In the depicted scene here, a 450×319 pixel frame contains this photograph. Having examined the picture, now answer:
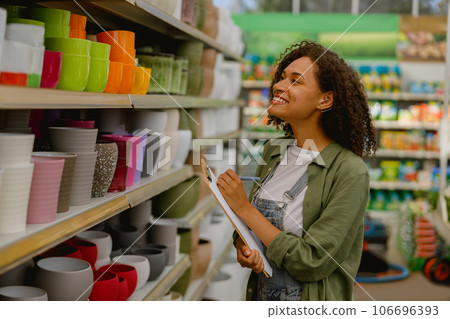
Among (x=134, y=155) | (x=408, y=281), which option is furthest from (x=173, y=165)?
(x=408, y=281)

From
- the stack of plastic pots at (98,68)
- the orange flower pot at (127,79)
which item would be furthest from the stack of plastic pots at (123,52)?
the stack of plastic pots at (98,68)

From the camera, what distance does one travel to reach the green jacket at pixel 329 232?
4.80ft

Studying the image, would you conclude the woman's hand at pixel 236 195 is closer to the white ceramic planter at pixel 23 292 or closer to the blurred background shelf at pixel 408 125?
the white ceramic planter at pixel 23 292

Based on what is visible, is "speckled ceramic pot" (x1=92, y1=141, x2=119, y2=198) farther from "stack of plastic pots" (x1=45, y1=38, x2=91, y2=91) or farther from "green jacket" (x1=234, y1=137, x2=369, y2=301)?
"green jacket" (x1=234, y1=137, x2=369, y2=301)

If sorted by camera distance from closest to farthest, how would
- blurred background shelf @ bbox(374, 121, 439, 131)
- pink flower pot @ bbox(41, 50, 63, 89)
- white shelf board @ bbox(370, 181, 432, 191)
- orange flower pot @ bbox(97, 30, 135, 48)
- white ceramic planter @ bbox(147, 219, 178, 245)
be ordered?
pink flower pot @ bbox(41, 50, 63, 89) < orange flower pot @ bbox(97, 30, 135, 48) < white ceramic planter @ bbox(147, 219, 178, 245) < blurred background shelf @ bbox(374, 121, 439, 131) < white shelf board @ bbox(370, 181, 432, 191)

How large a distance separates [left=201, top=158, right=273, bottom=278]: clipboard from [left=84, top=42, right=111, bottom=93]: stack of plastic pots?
372 millimetres

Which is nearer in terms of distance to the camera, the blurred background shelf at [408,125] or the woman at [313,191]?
the woman at [313,191]

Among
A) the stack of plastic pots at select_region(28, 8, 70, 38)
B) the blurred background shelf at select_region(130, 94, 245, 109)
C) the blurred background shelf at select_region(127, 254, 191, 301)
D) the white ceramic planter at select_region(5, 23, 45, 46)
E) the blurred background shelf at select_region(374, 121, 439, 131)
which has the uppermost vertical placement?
the stack of plastic pots at select_region(28, 8, 70, 38)

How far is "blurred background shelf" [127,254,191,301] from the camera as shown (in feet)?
6.35

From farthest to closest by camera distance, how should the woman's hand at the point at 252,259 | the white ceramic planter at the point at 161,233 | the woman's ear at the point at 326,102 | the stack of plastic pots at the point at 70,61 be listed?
1. the white ceramic planter at the point at 161,233
2. the woman's ear at the point at 326,102
3. the woman's hand at the point at 252,259
4. the stack of plastic pots at the point at 70,61

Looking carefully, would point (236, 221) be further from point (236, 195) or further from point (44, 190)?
point (44, 190)

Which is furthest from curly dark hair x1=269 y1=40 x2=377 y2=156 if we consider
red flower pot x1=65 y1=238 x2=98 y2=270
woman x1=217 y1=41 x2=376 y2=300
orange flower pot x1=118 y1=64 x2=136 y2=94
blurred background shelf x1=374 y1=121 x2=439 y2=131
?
blurred background shelf x1=374 y1=121 x2=439 y2=131

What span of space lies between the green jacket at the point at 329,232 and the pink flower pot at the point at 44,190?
62 centimetres

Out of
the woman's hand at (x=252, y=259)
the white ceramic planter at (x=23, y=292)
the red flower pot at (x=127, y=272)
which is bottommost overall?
the red flower pot at (x=127, y=272)
